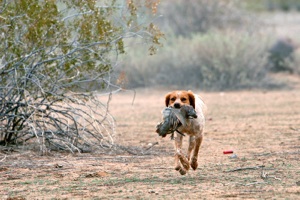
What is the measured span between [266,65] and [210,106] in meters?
5.03

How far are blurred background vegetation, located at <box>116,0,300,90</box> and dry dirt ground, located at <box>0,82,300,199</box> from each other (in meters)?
6.19

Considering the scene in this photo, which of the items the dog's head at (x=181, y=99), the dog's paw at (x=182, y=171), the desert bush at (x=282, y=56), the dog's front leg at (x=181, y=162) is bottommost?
the dog's paw at (x=182, y=171)

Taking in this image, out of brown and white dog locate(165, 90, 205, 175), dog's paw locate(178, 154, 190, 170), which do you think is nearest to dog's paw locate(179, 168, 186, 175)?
brown and white dog locate(165, 90, 205, 175)

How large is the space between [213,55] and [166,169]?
11833mm

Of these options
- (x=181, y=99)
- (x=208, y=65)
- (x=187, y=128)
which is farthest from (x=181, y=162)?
(x=208, y=65)

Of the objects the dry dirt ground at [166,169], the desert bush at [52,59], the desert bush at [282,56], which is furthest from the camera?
the desert bush at [282,56]

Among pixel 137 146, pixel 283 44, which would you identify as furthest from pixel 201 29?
pixel 137 146

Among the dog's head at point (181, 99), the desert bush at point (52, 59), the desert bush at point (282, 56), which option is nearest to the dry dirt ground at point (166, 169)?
the desert bush at point (52, 59)

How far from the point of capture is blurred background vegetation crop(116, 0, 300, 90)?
19969 mm

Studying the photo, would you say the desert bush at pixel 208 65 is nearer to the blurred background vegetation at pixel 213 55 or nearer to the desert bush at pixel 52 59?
the blurred background vegetation at pixel 213 55

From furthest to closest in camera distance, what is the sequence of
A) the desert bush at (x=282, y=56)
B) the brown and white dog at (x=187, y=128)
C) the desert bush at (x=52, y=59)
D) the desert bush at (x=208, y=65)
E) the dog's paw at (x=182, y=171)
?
the desert bush at (x=282, y=56) < the desert bush at (x=208, y=65) < the desert bush at (x=52, y=59) < the brown and white dog at (x=187, y=128) < the dog's paw at (x=182, y=171)

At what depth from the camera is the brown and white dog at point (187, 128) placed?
26.8 feet

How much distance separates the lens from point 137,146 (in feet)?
35.6

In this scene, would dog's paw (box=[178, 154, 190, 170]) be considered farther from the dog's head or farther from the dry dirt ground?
the dog's head
